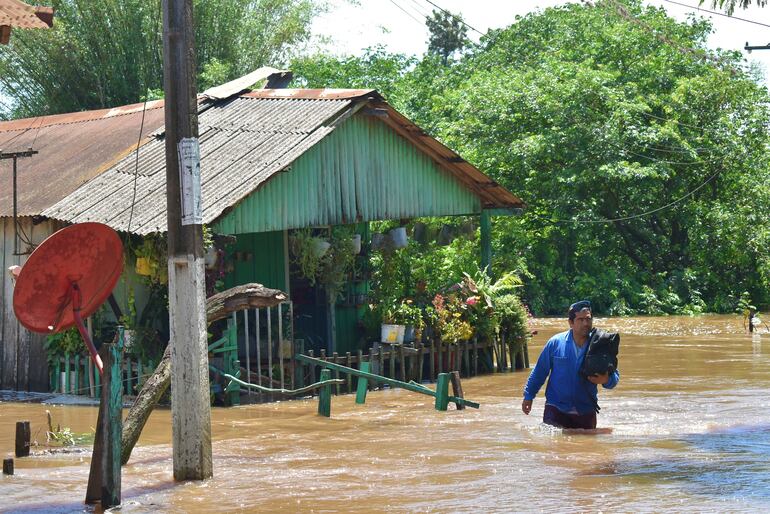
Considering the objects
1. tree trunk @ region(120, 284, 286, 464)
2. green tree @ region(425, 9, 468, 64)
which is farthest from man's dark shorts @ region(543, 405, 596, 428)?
green tree @ region(425, 9, 468, 64)

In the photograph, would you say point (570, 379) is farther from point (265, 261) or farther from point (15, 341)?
point (15, 341)

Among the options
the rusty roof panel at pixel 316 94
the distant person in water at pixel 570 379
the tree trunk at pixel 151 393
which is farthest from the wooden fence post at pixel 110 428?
the rusty roof panel at pixel 316 94

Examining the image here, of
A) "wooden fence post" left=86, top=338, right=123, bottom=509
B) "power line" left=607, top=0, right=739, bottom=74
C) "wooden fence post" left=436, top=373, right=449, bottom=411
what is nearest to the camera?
"wooden fence post" left=86, top=338, right=123, bottom=509

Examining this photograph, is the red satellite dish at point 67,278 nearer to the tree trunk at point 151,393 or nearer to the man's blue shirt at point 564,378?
the tree trunk at point 151,393

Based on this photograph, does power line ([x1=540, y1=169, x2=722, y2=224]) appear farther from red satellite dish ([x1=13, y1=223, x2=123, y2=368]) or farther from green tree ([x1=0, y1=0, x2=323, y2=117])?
red satellite dish ([x1=13, y1=223, x2=123, y2=368])

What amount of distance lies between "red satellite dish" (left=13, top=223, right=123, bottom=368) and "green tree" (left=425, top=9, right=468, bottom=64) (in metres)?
55.2

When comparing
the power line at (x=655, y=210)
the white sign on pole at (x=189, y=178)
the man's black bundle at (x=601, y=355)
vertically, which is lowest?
the man's black bundle at (x=601, y=355)

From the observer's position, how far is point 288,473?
10.4 metres

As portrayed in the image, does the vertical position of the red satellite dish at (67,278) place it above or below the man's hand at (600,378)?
above

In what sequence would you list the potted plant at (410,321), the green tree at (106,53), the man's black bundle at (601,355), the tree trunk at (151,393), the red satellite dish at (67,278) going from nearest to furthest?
the red satellite dish at (67,278)
the tree trunk at (151,393)
the man's black bundle at (601,355)
the potted plant at (410,321)
the green tree at (106,53)

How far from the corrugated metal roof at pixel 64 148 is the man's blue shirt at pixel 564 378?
854 centimetres

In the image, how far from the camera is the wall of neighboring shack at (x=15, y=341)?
17.2 meters

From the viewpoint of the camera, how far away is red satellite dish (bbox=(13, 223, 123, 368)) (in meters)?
8.77

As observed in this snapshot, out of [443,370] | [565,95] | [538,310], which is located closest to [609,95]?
[565,95]
